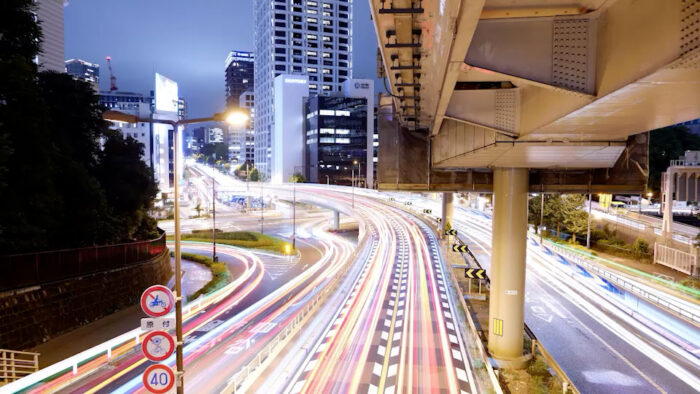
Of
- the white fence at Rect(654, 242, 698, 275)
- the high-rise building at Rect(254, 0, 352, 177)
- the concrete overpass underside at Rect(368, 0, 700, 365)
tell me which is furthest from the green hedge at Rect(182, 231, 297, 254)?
the high-rise building at Rect(254, 0, 352, 177)

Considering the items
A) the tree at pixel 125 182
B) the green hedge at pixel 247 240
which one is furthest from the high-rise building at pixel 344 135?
the tree at pixel 125 182

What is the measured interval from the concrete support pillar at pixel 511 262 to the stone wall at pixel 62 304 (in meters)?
18.8

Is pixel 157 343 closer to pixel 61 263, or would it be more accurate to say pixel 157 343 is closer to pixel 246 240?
pixel 61 263

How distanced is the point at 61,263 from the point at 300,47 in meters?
130

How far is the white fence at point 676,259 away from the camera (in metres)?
30.4

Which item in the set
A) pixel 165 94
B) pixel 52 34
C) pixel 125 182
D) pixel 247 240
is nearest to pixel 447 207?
pixel 125 182

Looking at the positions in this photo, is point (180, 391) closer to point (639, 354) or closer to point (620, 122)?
point (620, 122)

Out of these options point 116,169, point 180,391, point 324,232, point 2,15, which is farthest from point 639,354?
point 324,232

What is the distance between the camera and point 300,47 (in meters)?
138

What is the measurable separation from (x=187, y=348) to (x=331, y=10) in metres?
142

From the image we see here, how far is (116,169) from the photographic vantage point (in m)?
28.1

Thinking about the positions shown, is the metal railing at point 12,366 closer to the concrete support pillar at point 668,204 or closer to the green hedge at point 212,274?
the green hedge at point 212,274

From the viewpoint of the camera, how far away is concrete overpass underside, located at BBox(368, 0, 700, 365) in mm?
4184

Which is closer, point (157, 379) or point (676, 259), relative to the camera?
point (157, 379)
